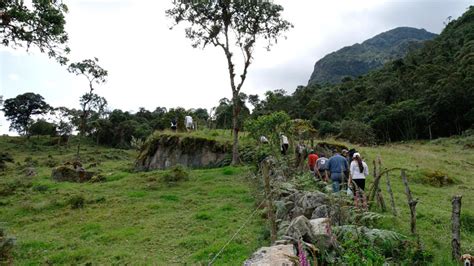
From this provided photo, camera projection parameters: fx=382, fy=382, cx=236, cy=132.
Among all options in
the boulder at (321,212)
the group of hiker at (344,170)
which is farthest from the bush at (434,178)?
the boulder at (321,212)

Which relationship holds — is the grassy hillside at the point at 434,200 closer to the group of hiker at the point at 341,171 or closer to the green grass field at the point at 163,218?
the green grass field at the point at 163,218

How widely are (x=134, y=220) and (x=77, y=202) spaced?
12.6 feet

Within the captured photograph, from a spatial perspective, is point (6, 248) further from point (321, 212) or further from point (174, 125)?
point (174, 125)

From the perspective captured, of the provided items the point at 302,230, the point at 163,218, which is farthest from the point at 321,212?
the point at 163,218

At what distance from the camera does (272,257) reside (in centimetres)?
527

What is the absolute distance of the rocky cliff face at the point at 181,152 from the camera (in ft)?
75.8

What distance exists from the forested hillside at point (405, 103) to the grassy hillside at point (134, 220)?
767 inches

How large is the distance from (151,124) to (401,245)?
51505 mm

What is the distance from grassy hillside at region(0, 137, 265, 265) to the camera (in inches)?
361

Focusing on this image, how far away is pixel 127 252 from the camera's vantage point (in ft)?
30.2

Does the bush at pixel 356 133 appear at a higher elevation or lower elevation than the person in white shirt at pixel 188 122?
lower

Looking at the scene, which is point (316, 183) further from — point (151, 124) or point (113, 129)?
point (113, 129)

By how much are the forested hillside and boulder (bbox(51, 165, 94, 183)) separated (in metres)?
18.0

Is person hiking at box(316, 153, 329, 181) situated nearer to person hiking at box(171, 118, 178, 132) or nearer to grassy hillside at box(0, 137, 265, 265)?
grassy hillside at box(0, 137, 265, 265)
